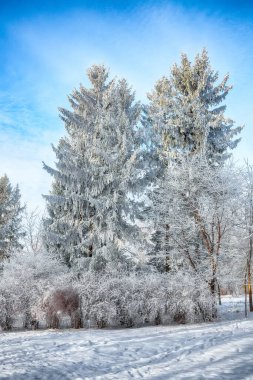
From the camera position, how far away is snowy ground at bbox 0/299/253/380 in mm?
6137

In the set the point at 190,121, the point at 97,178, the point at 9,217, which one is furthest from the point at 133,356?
the point at 9,217

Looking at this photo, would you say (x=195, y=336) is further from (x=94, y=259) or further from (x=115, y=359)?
(x=94, y=259)

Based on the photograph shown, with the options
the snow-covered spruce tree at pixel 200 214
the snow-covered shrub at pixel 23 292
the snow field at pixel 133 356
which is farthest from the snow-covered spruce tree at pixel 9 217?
the snow field at pixel 133 356

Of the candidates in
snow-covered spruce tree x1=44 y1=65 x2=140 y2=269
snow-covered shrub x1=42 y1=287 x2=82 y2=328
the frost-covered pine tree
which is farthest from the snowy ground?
the frost-covered pine tree

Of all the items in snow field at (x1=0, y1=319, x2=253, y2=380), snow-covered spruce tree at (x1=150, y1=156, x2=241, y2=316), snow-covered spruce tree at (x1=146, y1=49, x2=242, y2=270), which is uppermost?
snow-covered spruce tree at (x1=146, y1=49, x2=242, y2=270)

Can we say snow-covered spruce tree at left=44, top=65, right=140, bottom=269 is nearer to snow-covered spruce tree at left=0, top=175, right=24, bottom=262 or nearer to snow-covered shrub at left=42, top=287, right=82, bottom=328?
snow-covered shrub at left=42, top=287, right=82, bottom=328

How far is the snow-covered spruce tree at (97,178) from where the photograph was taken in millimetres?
16859

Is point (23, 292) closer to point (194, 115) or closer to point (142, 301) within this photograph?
point (142, 301)

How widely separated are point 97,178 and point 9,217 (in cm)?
1495

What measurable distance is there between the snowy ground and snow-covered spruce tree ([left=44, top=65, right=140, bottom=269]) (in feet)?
22.3

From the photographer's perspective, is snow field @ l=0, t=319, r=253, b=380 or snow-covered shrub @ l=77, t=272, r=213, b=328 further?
snow-covered shrub @ l=77, t=272, r=213, b=328

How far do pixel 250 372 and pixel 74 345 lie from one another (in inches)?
202

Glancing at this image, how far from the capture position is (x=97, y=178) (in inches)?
719

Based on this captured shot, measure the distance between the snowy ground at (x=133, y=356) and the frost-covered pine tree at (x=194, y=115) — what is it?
36.5 ft
